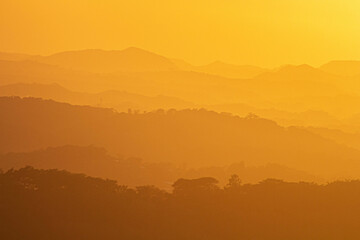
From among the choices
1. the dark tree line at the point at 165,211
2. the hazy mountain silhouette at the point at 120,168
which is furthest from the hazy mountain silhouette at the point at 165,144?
the dark tree line at the point at 165,211

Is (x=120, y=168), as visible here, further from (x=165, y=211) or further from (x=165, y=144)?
(x=165, y=211)

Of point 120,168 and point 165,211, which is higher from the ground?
point 120,168

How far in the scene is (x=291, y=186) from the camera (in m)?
95.7

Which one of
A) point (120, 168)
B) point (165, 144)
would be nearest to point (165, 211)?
point (120, 168)

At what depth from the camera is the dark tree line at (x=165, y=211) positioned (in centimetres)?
7369

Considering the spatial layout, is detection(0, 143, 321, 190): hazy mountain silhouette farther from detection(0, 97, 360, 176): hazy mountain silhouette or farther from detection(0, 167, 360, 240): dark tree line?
detection(0, 167, 360, 240): dark tree line

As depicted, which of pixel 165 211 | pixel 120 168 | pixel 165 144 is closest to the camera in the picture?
pixel 165 211

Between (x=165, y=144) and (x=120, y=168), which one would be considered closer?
(x=120, y=168)

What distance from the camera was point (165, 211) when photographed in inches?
3169

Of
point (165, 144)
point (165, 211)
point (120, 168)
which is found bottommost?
point (165, 211)

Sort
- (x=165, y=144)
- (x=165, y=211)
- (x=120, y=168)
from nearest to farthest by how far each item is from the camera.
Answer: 1. (x=165, y=211)
2. (x=120, y=168)
3. (x=165, y=144)

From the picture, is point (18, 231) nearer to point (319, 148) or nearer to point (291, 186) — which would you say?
point (291, 186)

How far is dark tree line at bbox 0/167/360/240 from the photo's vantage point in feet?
242

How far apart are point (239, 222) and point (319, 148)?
12197 centimetres
